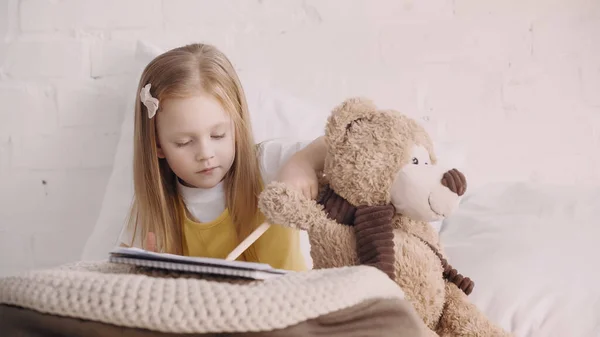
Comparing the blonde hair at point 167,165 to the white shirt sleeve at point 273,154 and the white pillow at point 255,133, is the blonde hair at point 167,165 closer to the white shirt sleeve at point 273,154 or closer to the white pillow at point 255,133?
the white shirt sleeve at point 273,154

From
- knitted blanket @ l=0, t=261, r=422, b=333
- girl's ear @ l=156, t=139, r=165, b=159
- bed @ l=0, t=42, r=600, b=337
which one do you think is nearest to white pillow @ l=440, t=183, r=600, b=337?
bed @ l=0, t=42, r=600, b=337

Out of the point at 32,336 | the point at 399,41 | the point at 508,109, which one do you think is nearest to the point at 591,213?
the point at 508,109

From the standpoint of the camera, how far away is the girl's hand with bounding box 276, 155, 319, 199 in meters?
0.95

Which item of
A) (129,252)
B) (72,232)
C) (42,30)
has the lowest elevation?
(72,232)

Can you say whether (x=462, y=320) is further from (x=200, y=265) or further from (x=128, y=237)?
(x=128, y=237)

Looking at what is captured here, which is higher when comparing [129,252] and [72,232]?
[129,252]

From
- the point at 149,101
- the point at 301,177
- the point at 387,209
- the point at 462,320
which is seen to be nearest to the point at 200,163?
the point at 149,101

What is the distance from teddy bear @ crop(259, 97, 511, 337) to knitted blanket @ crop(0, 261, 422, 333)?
15 cm

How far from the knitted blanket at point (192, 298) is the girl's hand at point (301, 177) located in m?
0.24

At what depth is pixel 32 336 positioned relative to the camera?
667 millimetres

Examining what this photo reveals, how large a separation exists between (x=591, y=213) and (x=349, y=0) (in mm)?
751

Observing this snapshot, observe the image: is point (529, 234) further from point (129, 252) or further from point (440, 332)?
point (129, 252)

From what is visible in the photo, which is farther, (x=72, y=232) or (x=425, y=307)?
(x=72, y=232)

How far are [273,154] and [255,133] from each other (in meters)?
0.14
